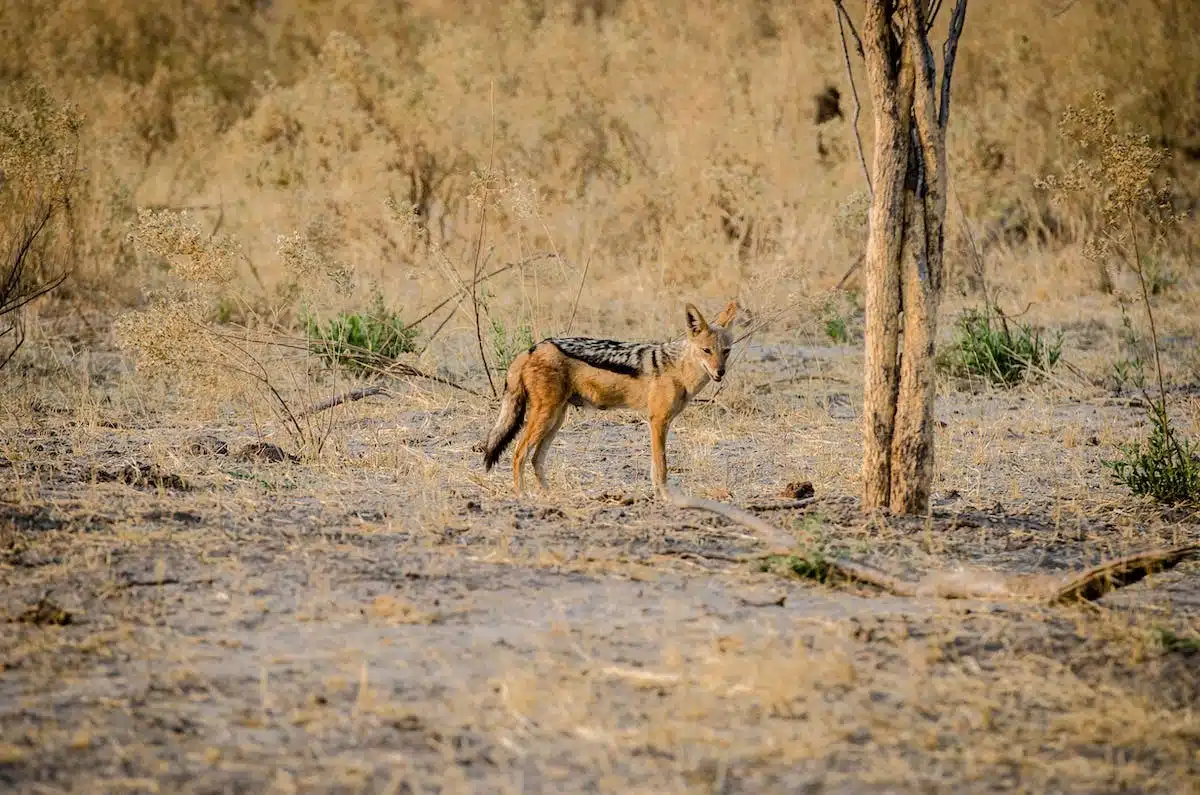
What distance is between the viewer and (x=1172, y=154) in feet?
57.0

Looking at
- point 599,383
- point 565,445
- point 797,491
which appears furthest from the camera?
point 565,445

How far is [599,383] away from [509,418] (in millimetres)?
520

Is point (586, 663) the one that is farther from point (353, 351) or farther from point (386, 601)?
point (353, 351)

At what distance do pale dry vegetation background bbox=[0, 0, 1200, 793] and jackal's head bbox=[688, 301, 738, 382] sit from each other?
26.4 inches

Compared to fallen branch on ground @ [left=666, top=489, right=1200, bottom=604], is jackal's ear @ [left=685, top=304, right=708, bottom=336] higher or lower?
higher

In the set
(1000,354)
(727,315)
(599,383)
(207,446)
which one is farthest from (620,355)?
(1000,354)

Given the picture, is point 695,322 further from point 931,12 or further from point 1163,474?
point 1163,474

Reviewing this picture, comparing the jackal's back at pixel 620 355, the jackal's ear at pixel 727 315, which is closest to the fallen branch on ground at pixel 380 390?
the jackal's back at pixel 620 355

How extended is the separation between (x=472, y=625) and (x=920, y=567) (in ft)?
6.65

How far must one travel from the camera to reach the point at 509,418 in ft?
25.5

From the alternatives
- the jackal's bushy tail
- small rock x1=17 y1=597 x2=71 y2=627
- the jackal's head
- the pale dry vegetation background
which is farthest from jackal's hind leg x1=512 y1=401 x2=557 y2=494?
small rock x1=17 y1=597 x2=71 y2=627

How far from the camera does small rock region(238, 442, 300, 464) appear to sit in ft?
27.0

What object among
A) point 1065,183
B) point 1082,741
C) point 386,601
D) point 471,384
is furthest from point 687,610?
point 471,384

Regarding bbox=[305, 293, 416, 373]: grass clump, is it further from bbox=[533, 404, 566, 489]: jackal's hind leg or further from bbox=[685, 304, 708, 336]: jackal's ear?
bbox=[685, 304, 708, 336]: jackal's ear
